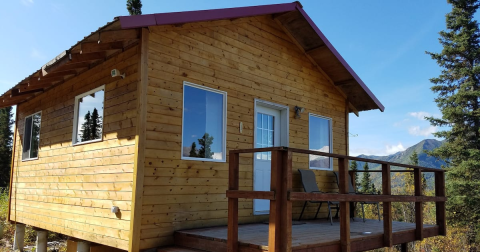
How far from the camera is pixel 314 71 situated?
7727 millimetres

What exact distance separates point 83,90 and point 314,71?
14.6 ft

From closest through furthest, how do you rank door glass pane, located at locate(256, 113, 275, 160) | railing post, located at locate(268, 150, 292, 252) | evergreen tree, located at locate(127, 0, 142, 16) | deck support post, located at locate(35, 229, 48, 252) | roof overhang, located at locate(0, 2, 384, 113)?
railing post, located at locate(268, 150, 292, 252), roof overhang, located at locate(0, 2, 384, 113), door glass pane, located at locate(256, 113, 275, 160), deck support post, located at locate(35, 229, 48, 252), evergreen tree, located at locate(127, 0, 142, 16)

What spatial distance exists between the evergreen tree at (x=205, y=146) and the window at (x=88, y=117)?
1.50 meters

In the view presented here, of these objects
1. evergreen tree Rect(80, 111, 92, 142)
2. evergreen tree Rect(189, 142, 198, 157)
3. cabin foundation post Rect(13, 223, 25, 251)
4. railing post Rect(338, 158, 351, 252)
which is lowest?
cabin foundation post Rect(13, 223, 25, 251)

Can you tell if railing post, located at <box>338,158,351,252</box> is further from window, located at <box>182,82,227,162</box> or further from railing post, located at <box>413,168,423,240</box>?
railing post, located at <box>413,168,423,240</box>

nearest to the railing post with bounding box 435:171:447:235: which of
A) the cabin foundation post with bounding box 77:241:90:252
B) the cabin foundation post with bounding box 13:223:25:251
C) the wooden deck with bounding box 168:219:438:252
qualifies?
the wooden deck with bounding box 168:219:438:252

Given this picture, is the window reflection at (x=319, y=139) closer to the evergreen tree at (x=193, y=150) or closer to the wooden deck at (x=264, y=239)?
the wooden deck at (x=264, y=239)

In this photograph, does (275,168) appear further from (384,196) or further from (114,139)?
(114,139)

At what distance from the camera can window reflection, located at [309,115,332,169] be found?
Answer: 752cm

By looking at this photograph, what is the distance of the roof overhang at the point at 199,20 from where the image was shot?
4473mm

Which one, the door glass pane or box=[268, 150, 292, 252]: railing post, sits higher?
the door glass pane

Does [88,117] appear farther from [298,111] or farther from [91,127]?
[298,111]

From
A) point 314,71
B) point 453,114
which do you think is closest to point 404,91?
point 453,114

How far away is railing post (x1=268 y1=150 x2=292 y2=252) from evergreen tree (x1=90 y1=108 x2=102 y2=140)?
3.09m
